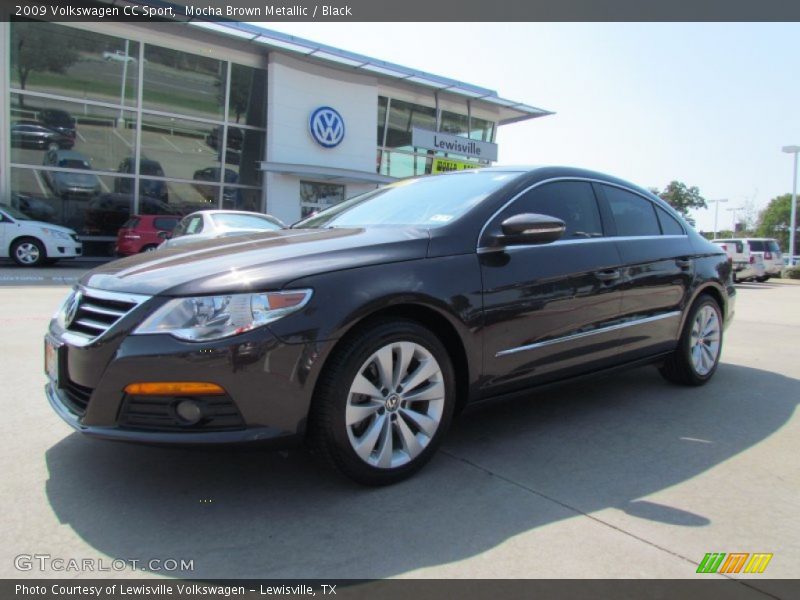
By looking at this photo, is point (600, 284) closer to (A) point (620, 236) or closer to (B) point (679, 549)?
(A) point (620, 236)

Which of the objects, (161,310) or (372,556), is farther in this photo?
(161,310)

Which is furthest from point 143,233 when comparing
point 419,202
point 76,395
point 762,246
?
point 762,246

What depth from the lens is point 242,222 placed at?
11.1 meters

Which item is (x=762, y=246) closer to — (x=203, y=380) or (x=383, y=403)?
(x=383, y=403)

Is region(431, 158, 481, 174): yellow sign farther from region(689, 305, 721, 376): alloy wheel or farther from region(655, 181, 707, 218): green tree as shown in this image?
region(655, 181, 707, 218): green tree

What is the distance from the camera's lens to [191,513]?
8.45 feet

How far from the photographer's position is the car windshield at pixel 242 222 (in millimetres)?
10992

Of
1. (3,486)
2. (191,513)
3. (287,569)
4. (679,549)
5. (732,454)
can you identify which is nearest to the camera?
(287,569)

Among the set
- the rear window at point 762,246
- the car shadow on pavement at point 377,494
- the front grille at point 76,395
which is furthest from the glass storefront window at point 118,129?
the rear window at point 762,246

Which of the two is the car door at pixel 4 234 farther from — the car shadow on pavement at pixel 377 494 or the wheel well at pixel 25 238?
the car shadow on pavement at pixel 377 494

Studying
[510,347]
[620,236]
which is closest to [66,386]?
→ [510,347]

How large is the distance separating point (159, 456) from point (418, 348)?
1466mm

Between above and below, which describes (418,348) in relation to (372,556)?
above

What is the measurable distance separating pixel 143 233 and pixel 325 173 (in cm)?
679
